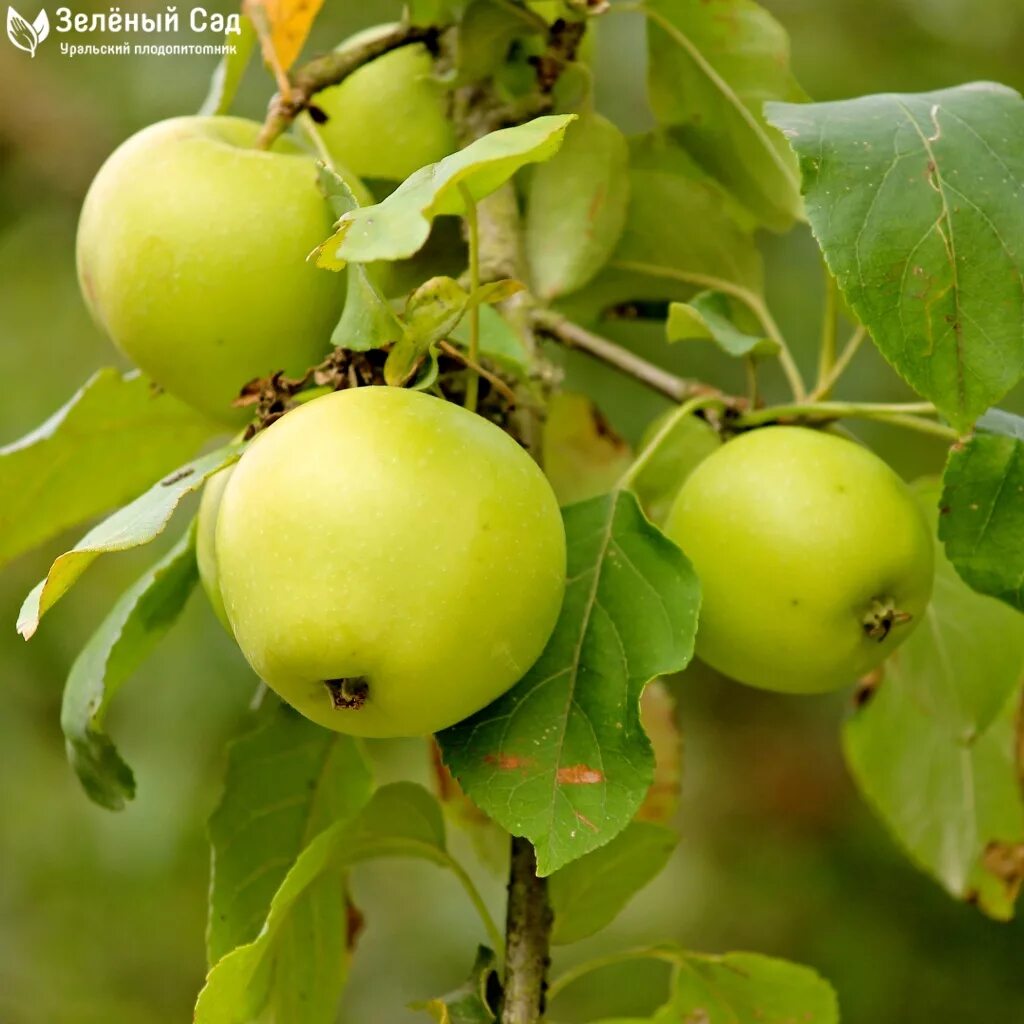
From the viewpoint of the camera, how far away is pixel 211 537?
2.64 feet

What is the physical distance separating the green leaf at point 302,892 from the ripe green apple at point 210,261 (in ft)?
1.00

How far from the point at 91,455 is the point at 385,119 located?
1.13 ft

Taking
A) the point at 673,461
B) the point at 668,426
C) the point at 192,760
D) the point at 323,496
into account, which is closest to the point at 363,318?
the point at 323,496

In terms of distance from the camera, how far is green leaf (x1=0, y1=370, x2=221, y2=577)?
3.18ft

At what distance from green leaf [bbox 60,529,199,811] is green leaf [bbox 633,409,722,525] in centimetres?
39

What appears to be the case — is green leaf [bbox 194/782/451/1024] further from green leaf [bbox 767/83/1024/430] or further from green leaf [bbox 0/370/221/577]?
green leaf [bbox 767/83/1024/430]

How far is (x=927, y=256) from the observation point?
0.73 meters

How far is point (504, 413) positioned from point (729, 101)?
0.36 metres

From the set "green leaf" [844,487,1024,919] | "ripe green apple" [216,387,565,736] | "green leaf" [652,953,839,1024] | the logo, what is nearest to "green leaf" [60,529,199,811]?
"ripe green apple" [216,387,565,736]

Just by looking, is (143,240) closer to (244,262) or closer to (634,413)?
(244,262)

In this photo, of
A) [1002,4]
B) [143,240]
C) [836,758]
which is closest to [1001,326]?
[143,240]

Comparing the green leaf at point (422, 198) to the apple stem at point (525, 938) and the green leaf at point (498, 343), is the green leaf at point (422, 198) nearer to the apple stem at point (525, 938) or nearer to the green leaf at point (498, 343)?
the green leaf at point (498, 343)

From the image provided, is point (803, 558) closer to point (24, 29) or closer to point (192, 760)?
point (192, 760)

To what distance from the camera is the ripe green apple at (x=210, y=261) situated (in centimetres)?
80
